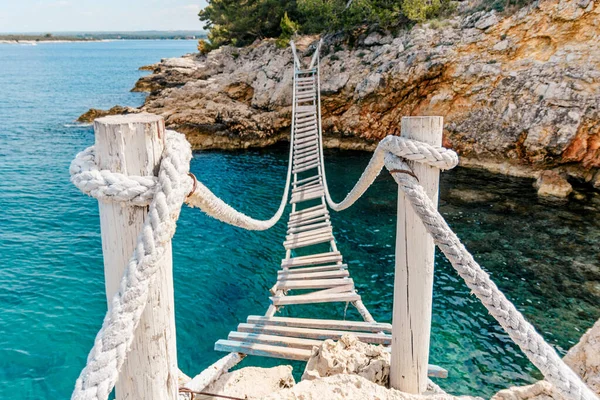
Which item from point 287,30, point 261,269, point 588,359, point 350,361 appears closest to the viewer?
point 350,361

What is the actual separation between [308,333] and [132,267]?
10.9 ft

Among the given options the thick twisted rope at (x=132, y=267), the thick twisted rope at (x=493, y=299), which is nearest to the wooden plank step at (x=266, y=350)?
the thick twisted rope at (x=493, y=299)

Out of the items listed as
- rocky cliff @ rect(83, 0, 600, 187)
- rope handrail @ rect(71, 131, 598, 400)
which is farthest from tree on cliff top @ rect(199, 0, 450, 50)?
rope handrail @ rect(71, 131, 598, 400)

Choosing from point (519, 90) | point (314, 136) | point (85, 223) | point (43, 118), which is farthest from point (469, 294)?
point (43, 118)

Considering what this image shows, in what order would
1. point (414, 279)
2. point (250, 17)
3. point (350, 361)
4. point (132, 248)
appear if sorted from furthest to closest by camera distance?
point (250, 17) → point (350, 361) → point (414, 279) → point (132, 248)

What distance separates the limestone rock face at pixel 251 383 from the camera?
13.5 ft

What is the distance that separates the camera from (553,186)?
12422 mm

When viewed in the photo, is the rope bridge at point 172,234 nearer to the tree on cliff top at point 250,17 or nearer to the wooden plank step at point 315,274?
the wooden plank step at point 315,274

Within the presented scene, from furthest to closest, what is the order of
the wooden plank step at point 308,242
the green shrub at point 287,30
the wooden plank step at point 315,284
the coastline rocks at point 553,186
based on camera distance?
the green shrub at point 287,30, the coastline rocks at point 553,186, the wooden plank step at point 308,242, the wooden plank step at point 315,284

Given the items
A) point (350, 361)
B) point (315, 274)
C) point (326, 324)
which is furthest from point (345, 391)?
point (315, 274)

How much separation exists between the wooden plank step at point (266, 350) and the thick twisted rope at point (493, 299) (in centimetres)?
237

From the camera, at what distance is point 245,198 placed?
43.4 ft

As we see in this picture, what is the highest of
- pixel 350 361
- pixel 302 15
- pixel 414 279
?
pixel 302 15

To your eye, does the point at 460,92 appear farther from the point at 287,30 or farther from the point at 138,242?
the point at 138,242
